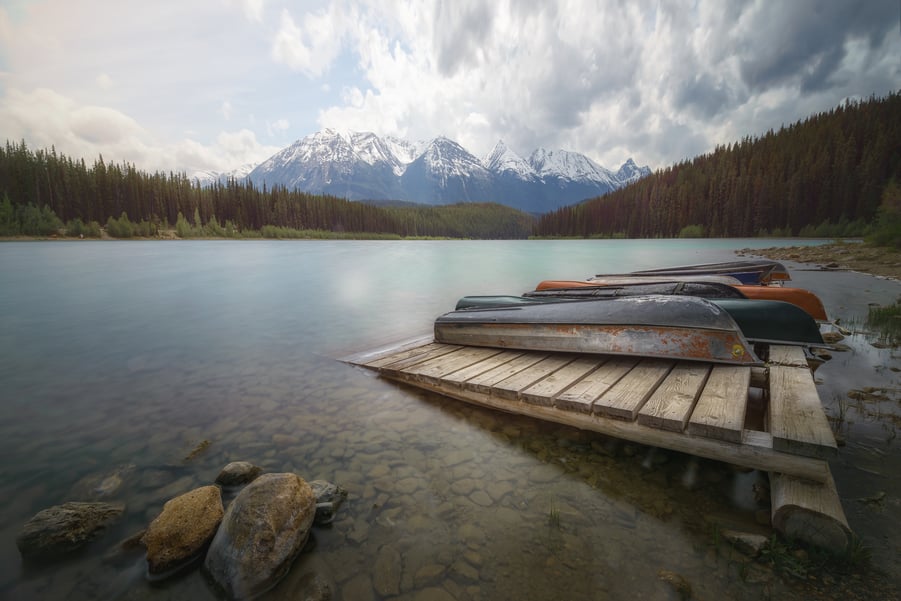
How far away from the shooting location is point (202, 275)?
2344cm

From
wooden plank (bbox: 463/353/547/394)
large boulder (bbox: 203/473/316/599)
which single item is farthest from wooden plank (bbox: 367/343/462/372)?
large boulder (bbox: 203/473/316/599)

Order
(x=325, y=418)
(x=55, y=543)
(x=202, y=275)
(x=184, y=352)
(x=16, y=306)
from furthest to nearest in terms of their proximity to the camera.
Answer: (x=202, y=275), (x=16, y=306), (x=184, y=352), (x=325, y=418), (x=55, y=543)

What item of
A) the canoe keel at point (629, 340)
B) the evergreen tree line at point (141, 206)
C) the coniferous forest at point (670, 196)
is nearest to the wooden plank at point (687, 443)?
the canoe keel at point (629, 340)

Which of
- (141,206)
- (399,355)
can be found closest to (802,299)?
(399,355)

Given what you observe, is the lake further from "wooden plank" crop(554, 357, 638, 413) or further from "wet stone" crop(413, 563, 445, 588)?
"wooden plank" crop(554, 357, 638, 413)

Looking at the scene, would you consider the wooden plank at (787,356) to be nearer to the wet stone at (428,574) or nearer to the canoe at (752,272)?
the wet stone at (428,574)

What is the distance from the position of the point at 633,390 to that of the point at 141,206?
9855 centimetres

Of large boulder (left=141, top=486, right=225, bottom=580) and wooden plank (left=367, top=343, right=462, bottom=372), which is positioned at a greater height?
wooden plank (left=367, top=343, right=462, bottom=372)

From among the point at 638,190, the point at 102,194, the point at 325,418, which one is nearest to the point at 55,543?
the point at 325,418

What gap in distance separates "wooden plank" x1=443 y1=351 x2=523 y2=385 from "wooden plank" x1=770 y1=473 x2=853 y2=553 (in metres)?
3.34

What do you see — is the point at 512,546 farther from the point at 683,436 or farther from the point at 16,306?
the point at 16,306

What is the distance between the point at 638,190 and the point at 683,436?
122 meters

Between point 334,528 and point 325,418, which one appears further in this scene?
point 325,418

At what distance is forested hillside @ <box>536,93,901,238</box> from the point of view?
213 feet
